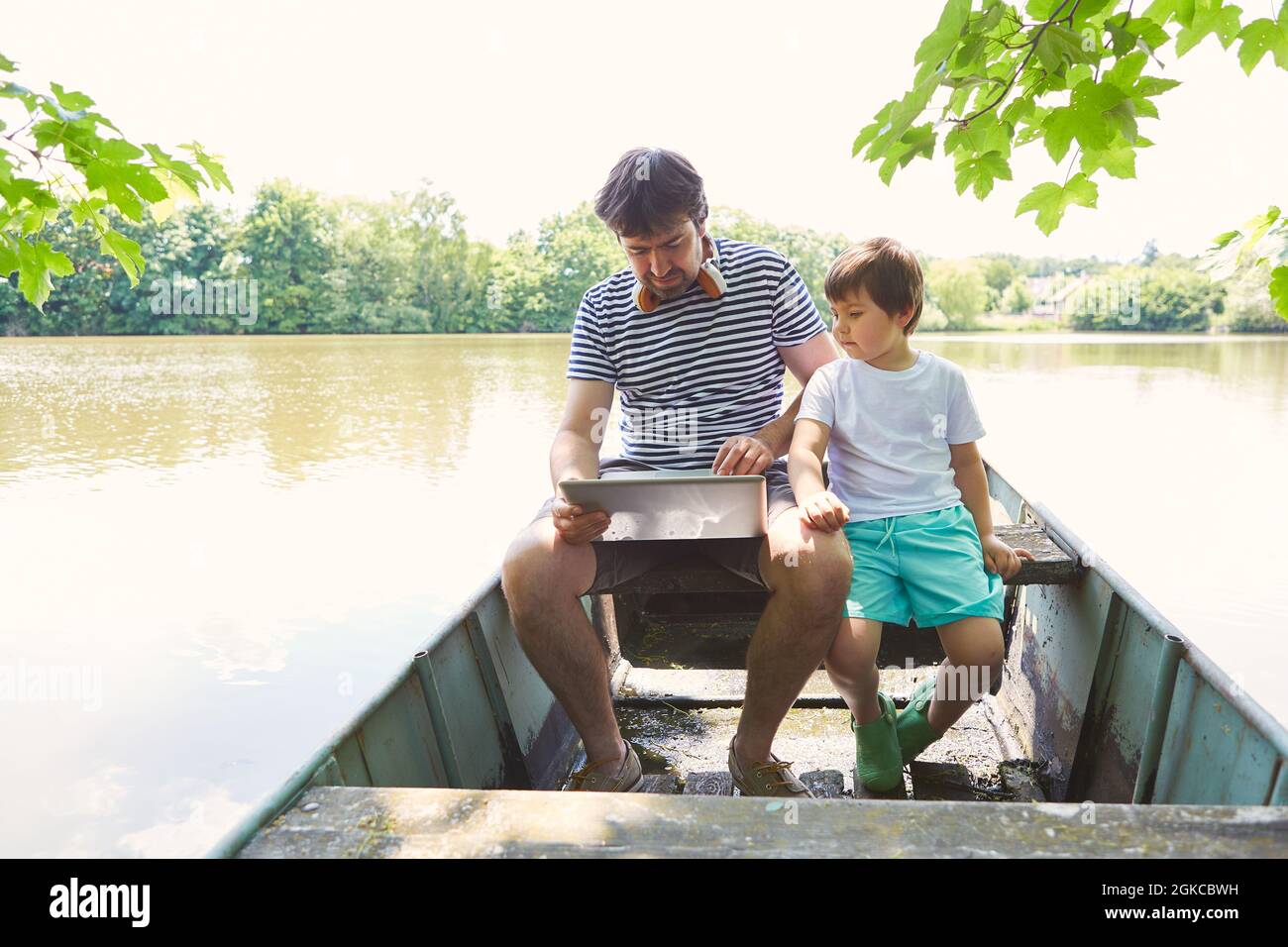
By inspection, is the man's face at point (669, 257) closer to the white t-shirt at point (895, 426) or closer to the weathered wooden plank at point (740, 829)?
the white t-shirt at point (895, 426)

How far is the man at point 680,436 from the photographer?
89.2 inches

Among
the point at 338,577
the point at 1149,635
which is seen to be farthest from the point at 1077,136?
the point at 338,577

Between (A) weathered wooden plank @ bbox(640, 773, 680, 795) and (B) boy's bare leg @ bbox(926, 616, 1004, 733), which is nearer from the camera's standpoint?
(B) boy's bare leg @ bbox(926, 616, 1004, 733)

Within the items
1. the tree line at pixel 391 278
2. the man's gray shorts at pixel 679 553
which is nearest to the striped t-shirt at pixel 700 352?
the man's gray shorts at pixel 679 553

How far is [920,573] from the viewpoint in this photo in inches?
93.3

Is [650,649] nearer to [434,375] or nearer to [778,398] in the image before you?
[778,398]

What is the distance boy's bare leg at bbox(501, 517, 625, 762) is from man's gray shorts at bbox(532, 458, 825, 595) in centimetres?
12

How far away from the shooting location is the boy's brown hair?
240 cm

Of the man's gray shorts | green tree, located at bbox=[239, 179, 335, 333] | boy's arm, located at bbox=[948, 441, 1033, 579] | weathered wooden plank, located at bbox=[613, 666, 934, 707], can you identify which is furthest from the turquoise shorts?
green tree, located at bbox=[239, 179, 335, 333]

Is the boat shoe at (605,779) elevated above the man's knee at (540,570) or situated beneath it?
situated beneath

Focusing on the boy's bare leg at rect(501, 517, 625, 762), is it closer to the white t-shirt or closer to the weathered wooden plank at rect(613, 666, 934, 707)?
A: the white t-shirt

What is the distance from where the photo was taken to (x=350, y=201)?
61.1 m

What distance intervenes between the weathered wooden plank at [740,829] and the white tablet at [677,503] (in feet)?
2.41

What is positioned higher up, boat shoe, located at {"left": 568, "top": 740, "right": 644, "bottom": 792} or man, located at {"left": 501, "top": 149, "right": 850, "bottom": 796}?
man, located at {"left": 501, "top": 149, "right": 850, "bottom": 796}
